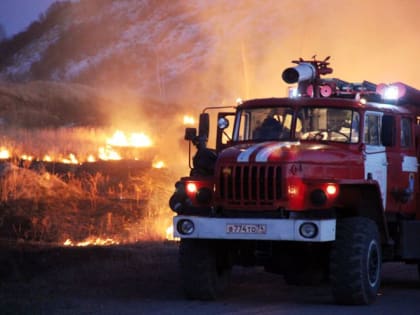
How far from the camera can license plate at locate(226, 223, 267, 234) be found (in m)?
14.2

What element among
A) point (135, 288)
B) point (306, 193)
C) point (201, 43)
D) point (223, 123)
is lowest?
point (135, 288)

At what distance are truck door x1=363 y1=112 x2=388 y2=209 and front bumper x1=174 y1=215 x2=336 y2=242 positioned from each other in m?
1.67

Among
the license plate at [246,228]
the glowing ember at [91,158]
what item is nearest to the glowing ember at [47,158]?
the glowing ember at [91,158]

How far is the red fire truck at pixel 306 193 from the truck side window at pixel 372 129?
20 mm

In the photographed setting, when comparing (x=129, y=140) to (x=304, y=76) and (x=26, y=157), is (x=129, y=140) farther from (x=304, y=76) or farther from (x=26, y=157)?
(x=304, y=76)

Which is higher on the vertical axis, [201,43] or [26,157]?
[201,43]

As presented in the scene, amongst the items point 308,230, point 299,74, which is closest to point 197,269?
point 308,230

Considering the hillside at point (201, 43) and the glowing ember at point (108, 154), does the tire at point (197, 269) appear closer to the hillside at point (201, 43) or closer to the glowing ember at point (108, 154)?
the glowing ember at point (108, 154)

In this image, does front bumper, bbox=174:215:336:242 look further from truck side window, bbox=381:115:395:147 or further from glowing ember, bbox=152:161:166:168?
glowing ember, bbox=152:161:166:168

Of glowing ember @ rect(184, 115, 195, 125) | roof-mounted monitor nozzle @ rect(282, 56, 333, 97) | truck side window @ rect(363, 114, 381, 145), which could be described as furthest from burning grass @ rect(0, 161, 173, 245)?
glowing ember @ rect(184, 115, 195, 125)

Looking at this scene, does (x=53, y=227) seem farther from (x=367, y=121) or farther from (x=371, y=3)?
(x=371, y=3)

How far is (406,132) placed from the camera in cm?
1717

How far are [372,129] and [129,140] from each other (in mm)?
22834

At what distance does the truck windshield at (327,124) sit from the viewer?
15797 mm
